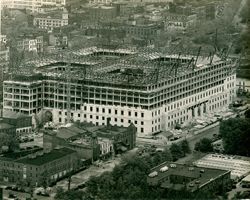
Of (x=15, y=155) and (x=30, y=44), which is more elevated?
(x=30, y=44)

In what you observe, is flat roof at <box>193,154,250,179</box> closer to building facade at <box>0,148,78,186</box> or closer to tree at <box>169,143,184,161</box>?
tree at <box>169,143,184,161</box>

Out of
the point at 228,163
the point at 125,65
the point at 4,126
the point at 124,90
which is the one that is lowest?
the point at 228,163

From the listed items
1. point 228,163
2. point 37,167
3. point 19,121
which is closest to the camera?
point 37,167

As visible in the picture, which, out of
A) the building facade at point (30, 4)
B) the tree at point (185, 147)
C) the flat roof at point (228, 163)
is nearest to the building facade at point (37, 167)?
the tree at point (185, 147)

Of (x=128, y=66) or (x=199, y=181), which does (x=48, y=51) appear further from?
(x=199, y=181)

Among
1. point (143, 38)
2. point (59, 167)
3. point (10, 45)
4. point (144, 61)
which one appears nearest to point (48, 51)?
point (10, 45)

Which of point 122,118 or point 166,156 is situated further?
point 122,118

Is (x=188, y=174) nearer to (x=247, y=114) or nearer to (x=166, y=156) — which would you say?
(x=166, y=156)

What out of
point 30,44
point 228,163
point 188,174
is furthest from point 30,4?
point 188,174
